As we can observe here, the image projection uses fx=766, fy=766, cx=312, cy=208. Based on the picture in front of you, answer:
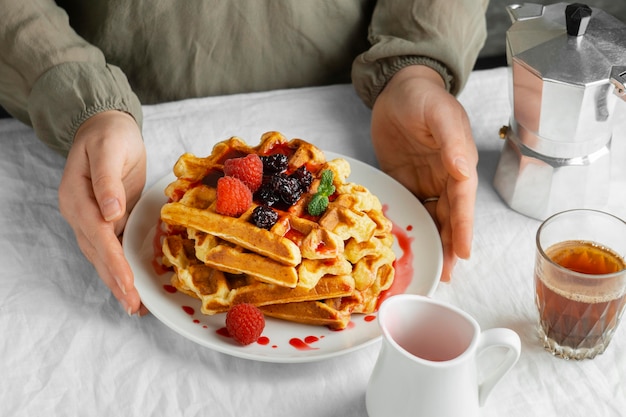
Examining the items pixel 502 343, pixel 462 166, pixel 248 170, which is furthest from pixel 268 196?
pixel 502 343

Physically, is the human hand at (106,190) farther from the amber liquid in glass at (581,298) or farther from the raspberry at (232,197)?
the amber liquid in glass at (581,298)

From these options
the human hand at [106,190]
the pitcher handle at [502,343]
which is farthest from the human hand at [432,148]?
the human hand at [106,190]

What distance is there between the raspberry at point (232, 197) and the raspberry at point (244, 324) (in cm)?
15

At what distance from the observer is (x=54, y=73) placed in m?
1.41

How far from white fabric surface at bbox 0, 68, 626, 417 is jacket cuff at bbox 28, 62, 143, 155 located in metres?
0.11

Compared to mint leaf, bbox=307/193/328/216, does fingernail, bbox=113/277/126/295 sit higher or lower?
lower

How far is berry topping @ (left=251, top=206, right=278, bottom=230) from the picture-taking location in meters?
1.13

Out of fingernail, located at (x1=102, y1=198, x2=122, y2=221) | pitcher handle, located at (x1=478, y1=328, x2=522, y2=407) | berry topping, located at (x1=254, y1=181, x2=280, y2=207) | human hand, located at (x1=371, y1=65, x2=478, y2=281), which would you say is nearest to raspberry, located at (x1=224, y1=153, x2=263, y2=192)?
berry topping, located at (x1=254, y1=181, x2=280, y2=207)

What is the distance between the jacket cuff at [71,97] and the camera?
140cm

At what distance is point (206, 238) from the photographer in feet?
3.85

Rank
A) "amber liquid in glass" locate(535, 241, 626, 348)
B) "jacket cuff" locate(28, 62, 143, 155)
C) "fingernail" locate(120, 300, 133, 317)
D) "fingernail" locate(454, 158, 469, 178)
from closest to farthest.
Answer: "amber liquid in glass" locate(535, 241, 626, 348)
"fingernail" locate(120, 300, 133, 317)
"fingernail" locate(454, 158, 469, 178)
"jacket cuff" locate(28, 62, 143, 155)

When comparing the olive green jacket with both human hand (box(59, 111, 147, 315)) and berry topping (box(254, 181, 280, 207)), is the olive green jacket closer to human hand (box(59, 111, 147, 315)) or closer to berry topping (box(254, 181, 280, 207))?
human hand (box(59, 111, 147, 315))

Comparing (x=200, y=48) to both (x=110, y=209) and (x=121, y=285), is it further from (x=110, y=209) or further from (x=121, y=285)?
(x=121, y=285)

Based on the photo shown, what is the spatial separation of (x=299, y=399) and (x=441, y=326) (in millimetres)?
251
